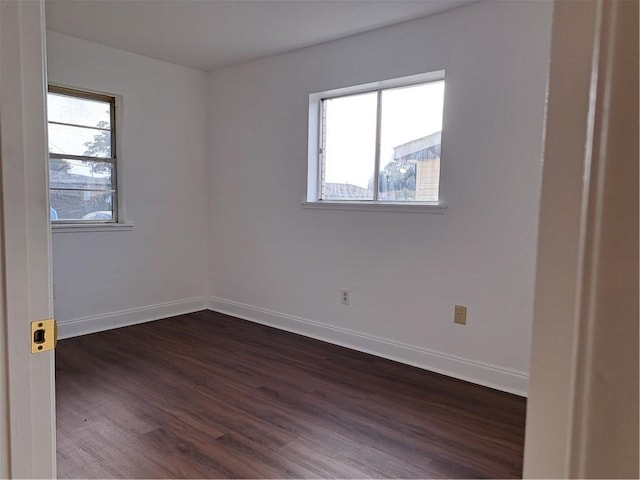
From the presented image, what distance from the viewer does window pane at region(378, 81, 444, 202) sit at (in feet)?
9.92

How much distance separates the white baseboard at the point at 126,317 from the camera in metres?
3.58

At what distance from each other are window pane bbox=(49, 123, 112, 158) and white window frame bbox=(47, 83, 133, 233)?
0.23ft

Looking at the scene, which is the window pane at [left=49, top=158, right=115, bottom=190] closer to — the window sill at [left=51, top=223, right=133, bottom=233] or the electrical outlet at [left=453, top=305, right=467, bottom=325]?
the window sill at [left=51, top=223, right=133, bottom=233]

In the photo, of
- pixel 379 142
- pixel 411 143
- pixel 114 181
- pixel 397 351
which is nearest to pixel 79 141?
pixel 114 181

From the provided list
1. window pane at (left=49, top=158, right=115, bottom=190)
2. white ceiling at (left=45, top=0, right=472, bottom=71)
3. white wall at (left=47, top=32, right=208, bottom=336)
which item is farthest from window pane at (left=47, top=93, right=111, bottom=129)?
white ceiling at (left=45, top=0, right=472, bottom=71)

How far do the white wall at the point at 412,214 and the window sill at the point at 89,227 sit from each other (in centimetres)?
95

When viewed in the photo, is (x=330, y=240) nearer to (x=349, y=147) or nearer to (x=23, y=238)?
(x=349, y=147)

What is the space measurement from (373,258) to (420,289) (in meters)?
0.43

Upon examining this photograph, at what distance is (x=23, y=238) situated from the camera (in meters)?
0.74

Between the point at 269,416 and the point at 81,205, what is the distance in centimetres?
251

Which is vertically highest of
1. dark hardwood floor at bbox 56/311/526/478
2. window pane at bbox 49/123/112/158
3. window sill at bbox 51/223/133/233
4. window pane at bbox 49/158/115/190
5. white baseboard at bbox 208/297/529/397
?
window pane at bbox 49/123/112/158

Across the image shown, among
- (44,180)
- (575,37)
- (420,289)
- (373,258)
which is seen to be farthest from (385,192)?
(575,37)

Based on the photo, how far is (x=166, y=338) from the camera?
3592 millimetres

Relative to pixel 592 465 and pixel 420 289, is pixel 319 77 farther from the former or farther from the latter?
pixel 592 465
